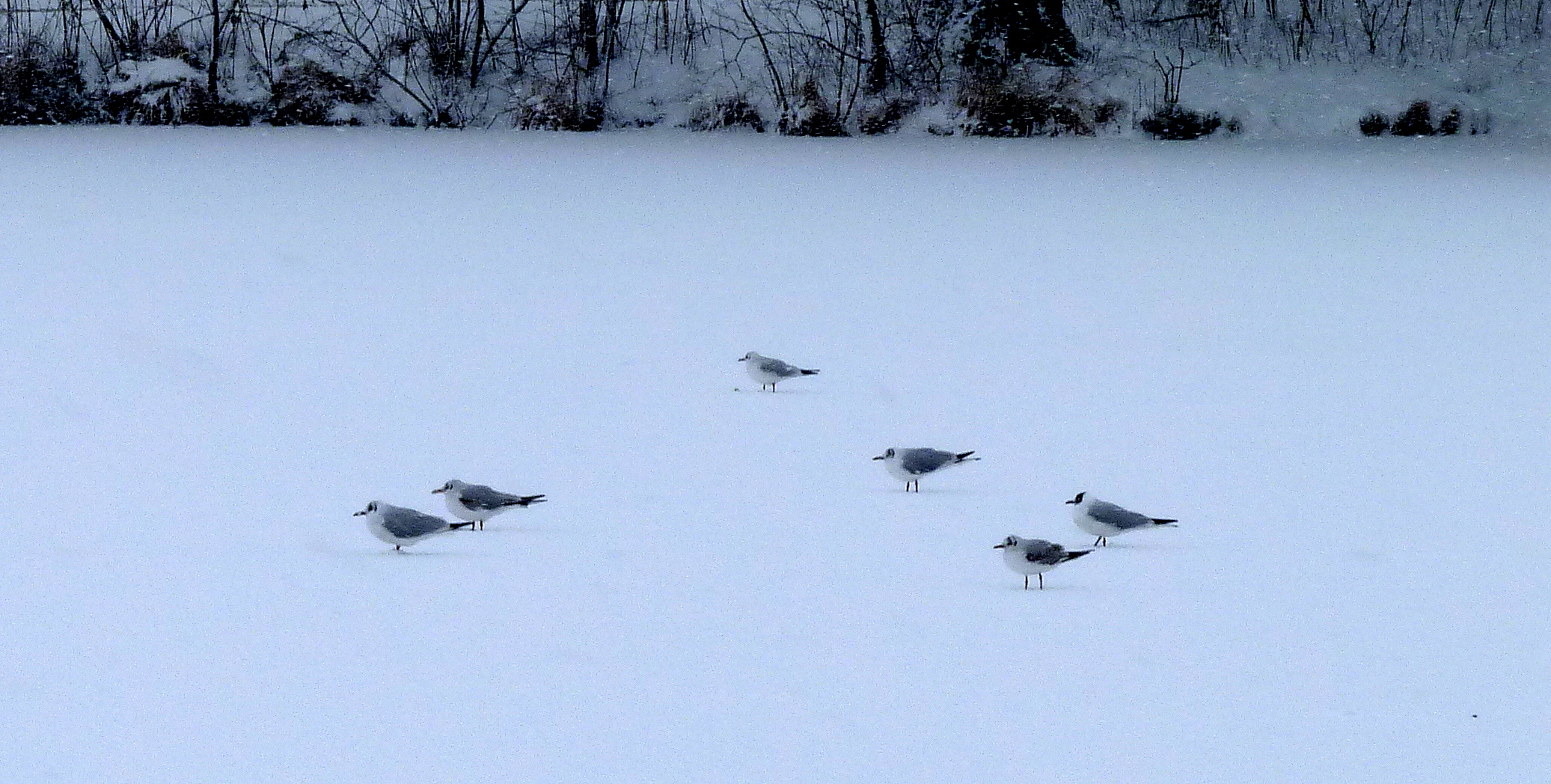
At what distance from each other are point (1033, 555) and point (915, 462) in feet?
2.83

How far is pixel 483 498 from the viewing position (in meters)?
4.14

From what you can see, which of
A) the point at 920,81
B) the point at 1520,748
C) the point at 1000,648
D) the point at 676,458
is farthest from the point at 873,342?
the point at 920,81

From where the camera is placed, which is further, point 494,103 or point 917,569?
point 494,103

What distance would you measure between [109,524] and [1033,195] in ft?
25.8

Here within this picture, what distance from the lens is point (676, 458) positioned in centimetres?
499

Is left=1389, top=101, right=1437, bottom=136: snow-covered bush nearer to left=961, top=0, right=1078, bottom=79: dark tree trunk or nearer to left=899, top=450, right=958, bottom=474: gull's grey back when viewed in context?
left=961, top=0, right=1078, bottom=79: dark tree trunk

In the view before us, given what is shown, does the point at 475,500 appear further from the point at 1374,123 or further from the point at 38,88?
the point at 38,88

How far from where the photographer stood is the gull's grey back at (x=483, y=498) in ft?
13.5

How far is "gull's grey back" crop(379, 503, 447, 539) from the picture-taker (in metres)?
3.91

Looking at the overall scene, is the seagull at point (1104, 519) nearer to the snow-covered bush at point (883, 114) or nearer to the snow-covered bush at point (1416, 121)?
the snow-covered bush at point (883, 114)

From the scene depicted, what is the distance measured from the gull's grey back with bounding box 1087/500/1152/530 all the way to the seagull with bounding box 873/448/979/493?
53 centimetres

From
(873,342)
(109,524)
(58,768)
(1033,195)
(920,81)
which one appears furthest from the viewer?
(920,81)

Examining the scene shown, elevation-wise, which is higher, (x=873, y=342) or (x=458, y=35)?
(x=458, y=35)

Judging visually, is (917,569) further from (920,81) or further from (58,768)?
(920,81)
